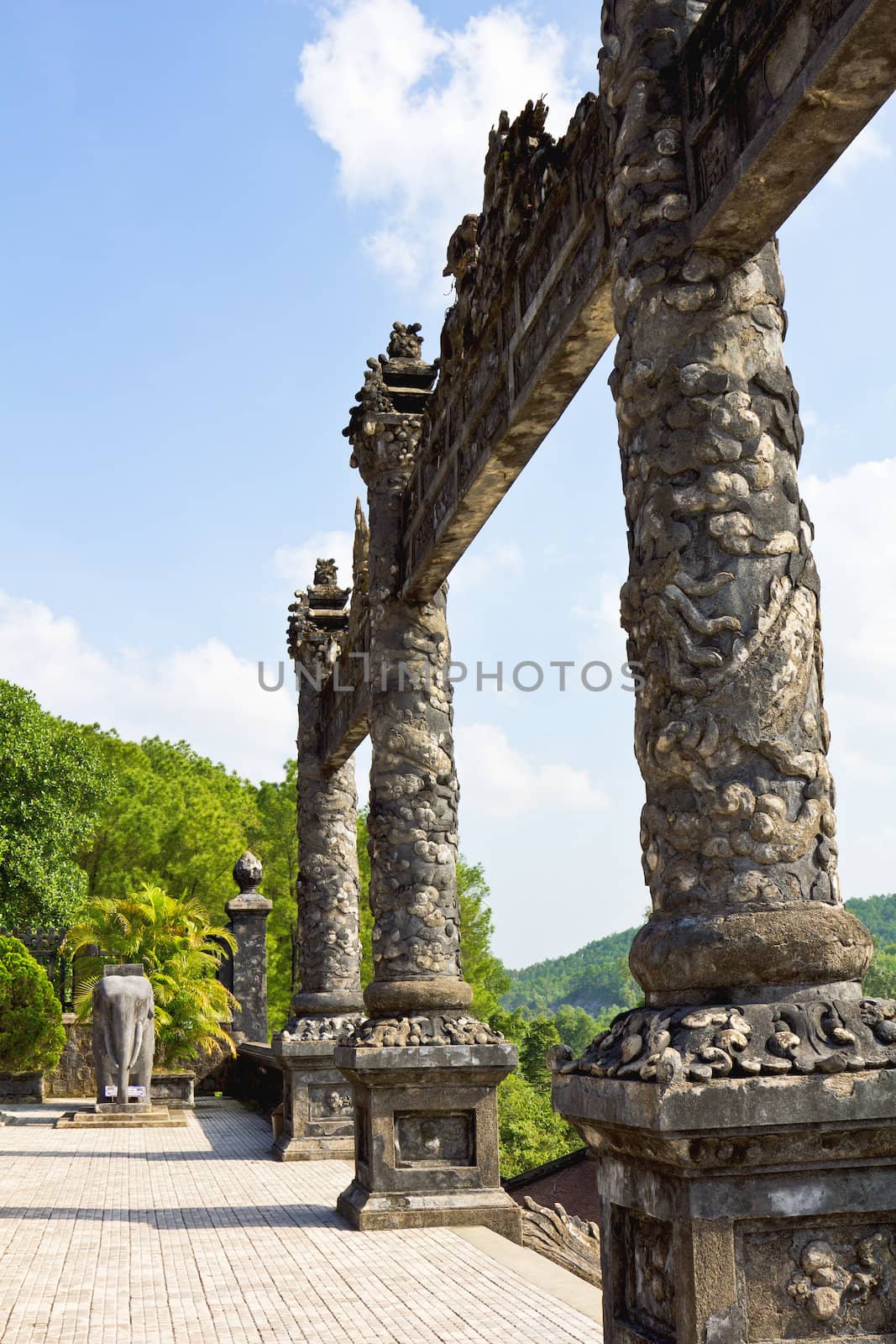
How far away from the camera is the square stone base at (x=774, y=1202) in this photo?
3.17m

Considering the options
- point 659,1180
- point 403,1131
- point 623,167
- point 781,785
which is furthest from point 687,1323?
point 403,1131

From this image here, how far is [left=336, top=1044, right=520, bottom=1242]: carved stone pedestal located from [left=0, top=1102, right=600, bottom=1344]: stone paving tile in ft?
0.65

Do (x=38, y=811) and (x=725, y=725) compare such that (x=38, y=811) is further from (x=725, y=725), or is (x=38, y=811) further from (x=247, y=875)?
(x=725, y=725)

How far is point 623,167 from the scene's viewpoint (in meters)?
4.25

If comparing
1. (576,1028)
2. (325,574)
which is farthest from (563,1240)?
(576,1028)

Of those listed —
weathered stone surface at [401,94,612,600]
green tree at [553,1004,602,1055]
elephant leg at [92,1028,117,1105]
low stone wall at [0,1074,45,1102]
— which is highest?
weathered stone surface at [401,94,612,600]

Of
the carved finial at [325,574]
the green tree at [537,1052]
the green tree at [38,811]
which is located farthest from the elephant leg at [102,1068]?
the green tree at [537,1052]

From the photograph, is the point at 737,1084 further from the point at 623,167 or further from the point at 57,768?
the point at 57,768

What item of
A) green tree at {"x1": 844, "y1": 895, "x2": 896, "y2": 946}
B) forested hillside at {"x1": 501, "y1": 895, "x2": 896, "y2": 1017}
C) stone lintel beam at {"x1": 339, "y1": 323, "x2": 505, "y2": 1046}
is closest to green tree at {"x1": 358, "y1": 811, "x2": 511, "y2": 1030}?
stone lintel beam at {"x1": 339, "y1": 323, "x2": 505, "y2": 1046}

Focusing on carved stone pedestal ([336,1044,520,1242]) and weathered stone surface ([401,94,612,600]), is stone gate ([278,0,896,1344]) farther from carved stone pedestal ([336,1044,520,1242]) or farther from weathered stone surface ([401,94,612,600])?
carved stone pedestal ([336,1044,520,1242])

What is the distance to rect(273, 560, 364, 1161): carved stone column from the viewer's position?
39.6ft

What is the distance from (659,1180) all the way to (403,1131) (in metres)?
5.12

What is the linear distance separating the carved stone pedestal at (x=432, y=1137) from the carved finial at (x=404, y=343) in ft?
17.0

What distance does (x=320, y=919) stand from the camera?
13422 mm
